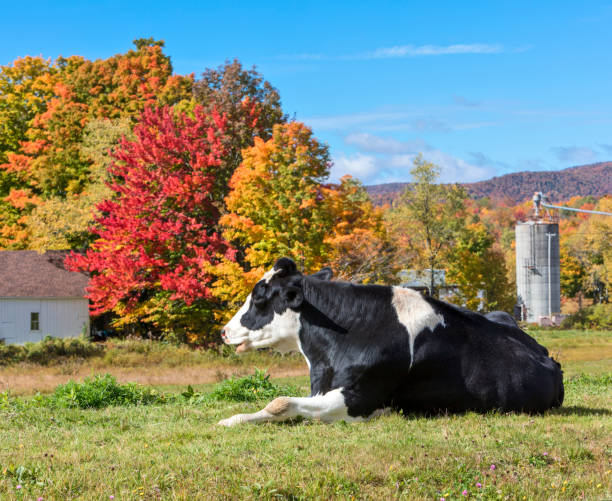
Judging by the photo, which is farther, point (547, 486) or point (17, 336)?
point (17, 336)

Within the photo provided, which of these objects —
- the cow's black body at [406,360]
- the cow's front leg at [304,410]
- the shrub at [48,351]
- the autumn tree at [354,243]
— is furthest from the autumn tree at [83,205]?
the cow's front leg at [304,410]

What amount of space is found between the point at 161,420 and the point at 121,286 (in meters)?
26.7

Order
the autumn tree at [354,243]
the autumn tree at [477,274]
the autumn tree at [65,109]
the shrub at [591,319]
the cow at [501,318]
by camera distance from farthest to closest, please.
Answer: the shrub at [591,319], the autumn tree at [477,274], the autumn tree at [65,109], the autumn tree at [354,243], the cow at [501,318]

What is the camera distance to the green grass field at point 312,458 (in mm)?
4699

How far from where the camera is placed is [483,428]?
6.45 m

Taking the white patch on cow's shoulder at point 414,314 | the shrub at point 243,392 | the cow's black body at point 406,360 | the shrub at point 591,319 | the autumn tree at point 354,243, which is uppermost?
the autumn tree at point 354,243

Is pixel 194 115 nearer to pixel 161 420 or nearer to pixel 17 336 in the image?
pixel 17 336

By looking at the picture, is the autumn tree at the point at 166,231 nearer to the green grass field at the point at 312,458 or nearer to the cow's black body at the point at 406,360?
the cow's black body at the point at 406,360

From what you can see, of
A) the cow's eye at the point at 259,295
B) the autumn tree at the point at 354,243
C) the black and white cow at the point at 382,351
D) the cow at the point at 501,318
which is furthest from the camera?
the autumn tree at the point at 354,243

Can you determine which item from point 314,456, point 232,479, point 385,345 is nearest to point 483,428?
point 385,345

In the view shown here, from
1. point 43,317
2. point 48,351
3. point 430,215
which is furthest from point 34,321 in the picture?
point 430,215

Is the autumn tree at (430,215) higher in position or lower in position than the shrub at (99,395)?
higher

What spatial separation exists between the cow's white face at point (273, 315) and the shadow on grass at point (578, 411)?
3.03m

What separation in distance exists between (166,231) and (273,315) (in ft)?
85.8
